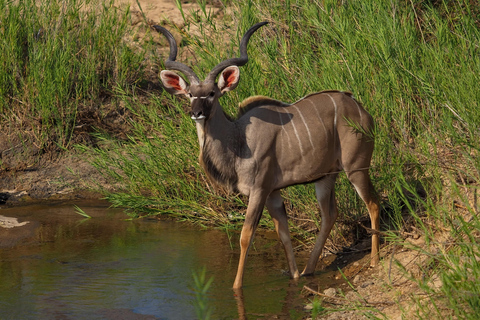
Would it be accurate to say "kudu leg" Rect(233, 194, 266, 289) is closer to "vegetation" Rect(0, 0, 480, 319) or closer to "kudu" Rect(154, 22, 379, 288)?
"kudu" Rect(154, 22, 379, 288)

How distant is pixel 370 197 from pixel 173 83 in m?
1.43

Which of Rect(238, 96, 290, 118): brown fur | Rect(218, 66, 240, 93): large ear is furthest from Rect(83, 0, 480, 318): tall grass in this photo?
Rect(218, 66, 240, 93): large ear

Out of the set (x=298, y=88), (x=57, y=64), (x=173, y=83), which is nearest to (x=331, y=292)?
(x=173, y=83)

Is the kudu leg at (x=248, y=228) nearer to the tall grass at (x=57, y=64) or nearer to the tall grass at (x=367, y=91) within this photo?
the tall grass at (x=367, y=91)

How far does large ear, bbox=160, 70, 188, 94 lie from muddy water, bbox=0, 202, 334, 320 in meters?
1.16

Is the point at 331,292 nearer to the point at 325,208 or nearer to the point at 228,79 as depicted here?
the point at 325,208

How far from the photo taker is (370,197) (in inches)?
184

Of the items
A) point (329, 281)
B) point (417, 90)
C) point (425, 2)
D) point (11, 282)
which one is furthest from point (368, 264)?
point (425, 2)

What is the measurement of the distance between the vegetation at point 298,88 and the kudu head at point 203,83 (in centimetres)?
106

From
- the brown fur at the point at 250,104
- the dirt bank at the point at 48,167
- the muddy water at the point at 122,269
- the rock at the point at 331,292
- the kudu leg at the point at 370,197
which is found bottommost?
the dirt bank at the point at 48,167

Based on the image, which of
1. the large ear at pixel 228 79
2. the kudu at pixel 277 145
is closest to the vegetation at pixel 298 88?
the kudu at pixel 277 145

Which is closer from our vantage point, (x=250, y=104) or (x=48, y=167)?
(x=250, y=104)

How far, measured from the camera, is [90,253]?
5.12 m

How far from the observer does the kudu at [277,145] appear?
436cm
